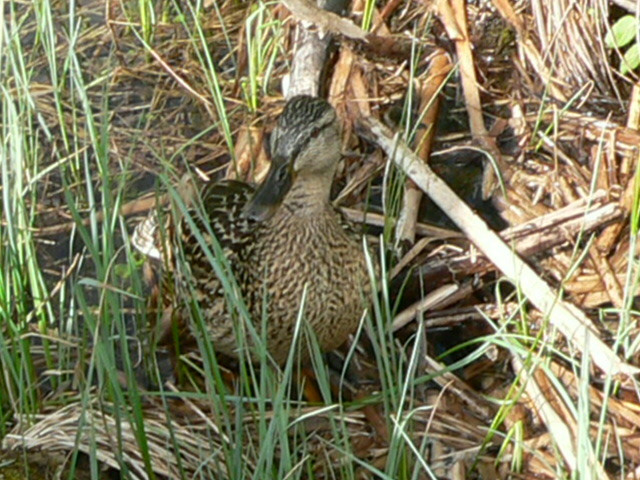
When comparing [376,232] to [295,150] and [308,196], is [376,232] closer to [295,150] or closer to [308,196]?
[308,196]

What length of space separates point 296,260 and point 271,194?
0.27 meters

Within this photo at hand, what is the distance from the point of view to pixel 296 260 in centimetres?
353

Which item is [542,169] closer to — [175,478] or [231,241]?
[231,241]

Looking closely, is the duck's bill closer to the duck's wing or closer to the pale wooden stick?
the duck's wing

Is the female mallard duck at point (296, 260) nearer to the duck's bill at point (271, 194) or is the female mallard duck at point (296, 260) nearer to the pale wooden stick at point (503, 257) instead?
the duck's bill at point (271, 194)

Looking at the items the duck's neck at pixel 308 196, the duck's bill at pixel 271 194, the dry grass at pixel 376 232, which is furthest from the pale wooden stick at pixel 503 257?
the duck's bill at pixel 271 194

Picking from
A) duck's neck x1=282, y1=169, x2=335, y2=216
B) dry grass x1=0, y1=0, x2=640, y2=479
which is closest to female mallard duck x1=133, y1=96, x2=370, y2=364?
duck's neck x1=282, y1=169, x2=335, y2=216

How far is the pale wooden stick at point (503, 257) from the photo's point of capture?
345 cm

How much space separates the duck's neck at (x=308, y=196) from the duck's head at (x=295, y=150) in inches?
1.2

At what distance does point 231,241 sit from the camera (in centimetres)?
357

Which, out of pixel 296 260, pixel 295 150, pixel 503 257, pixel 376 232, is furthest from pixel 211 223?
pixel 503 257

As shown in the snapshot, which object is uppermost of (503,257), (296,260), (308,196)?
(308,196)

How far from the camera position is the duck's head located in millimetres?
3336

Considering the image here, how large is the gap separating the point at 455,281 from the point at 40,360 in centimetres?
120
